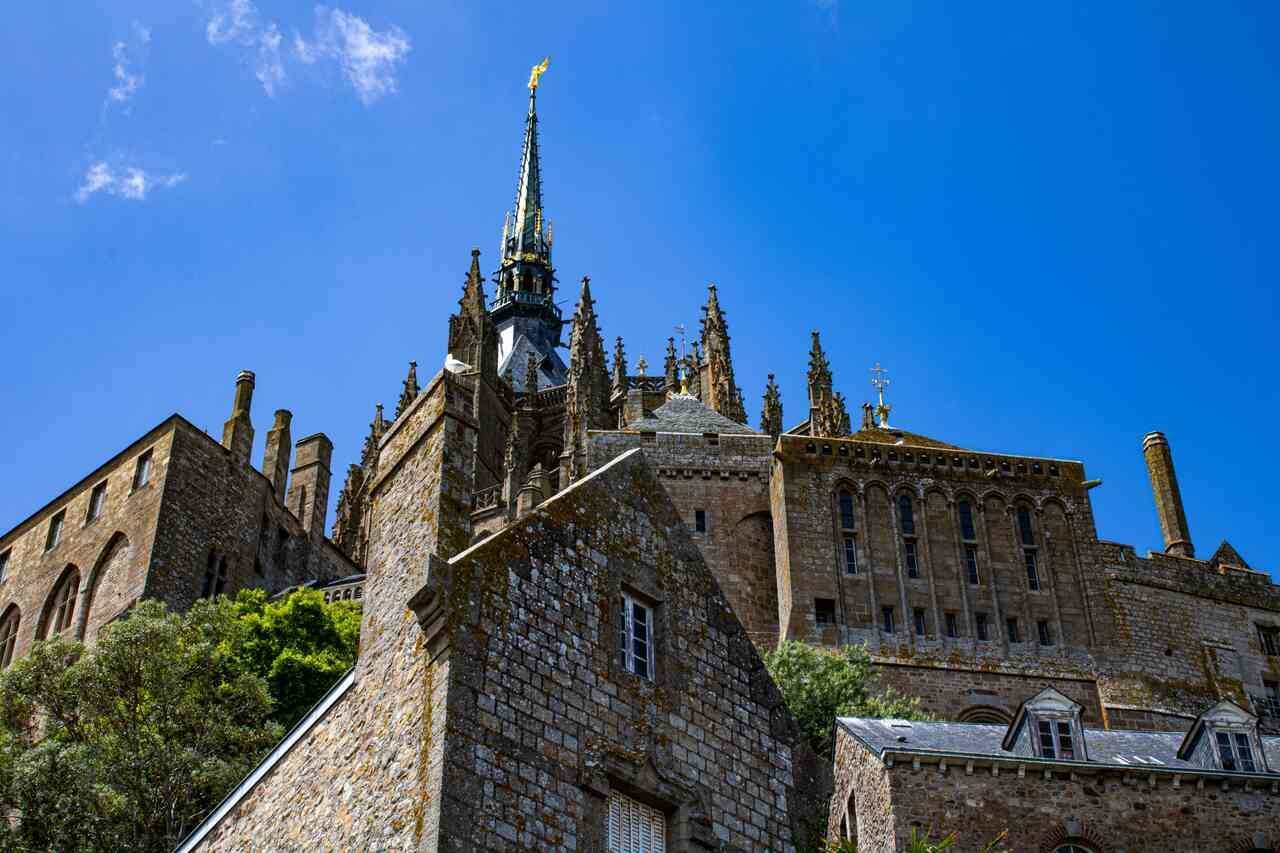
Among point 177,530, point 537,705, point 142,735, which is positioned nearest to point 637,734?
point 537,705

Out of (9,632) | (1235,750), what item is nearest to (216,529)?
(9,632)

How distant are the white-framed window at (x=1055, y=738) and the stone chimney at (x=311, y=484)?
33.9m

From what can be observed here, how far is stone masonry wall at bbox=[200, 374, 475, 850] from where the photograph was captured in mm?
12375

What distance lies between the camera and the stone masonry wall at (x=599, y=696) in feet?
41.1

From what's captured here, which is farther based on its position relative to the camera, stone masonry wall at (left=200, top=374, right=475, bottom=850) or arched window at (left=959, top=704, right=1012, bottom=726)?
arched window at (left=959, top=704, right=1012, bottom=726)

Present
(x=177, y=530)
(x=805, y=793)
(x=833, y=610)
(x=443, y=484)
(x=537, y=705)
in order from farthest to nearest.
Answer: (x=177, y=530) < (x=833, y=610) < (x=805, y=793) < (x=443, y=484) < (x=537, y=705)

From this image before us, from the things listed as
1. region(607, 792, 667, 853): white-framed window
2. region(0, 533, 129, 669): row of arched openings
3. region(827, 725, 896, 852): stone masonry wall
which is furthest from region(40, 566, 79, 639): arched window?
region(607, 792, 667, 853): white-framed window

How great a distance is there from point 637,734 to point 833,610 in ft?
82.4

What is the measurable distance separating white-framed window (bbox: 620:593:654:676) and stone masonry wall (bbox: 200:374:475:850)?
1.66m

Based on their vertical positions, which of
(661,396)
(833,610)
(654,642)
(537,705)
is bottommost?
(537,705)

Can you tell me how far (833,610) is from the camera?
126ft

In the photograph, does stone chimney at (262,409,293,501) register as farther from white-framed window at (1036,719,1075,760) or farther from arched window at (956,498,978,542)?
white-framed window at (1036,719,1075,760)

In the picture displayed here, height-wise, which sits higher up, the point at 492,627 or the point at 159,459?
the point at 159,459

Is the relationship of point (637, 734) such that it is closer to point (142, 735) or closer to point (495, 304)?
point (142, 735)
